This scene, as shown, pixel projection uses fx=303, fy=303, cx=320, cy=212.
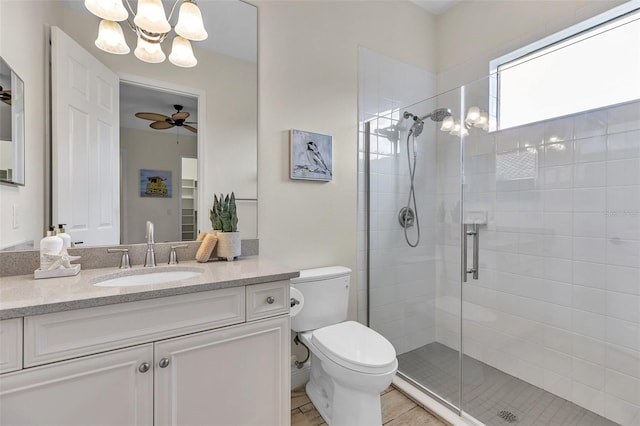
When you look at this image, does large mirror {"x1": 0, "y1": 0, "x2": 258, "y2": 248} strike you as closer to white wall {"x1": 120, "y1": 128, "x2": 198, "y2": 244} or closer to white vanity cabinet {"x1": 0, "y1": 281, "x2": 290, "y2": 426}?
white wall {"x1": 120, "y1": 128, "x2": 198, "y2": 244}

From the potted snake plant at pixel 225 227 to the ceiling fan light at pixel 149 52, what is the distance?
708 millimetres

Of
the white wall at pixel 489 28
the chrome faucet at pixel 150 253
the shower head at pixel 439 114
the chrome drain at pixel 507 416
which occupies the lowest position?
the chrome drain at pixel 507 416

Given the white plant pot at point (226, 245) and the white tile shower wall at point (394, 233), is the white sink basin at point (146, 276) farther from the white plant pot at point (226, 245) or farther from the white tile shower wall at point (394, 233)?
the white tile shower wall at point (394, 233)

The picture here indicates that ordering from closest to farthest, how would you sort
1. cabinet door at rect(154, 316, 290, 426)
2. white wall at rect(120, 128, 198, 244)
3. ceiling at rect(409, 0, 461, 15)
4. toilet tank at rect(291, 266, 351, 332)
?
cabinet door at rect(154, 316, 290, 426)
white wall at rect(120, 128, 198, 244)
toilet tank at rect(291, 266, 351, 332)
ceiling at rect(409, 0, 461, 15)

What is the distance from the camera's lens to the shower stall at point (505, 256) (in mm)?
1575

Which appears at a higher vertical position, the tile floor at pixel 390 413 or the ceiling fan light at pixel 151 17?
the ceiling fan light at pixel 151 17

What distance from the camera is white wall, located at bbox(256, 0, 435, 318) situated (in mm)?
1803

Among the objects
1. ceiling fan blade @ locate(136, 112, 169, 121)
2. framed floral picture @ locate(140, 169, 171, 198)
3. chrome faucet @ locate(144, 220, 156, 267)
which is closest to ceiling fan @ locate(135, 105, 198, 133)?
ceiling fan blade @ locate(136, 112, 169, 121)

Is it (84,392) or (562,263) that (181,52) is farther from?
(562,263)

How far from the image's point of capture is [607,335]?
160 centimetres

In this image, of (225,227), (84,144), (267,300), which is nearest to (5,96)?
(84,144)

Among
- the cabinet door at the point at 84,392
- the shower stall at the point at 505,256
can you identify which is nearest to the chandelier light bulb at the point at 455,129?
the shower stall at the point at 505,256

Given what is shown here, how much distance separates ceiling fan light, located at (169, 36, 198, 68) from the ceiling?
1.89 meters

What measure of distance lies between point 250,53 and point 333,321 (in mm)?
1651
